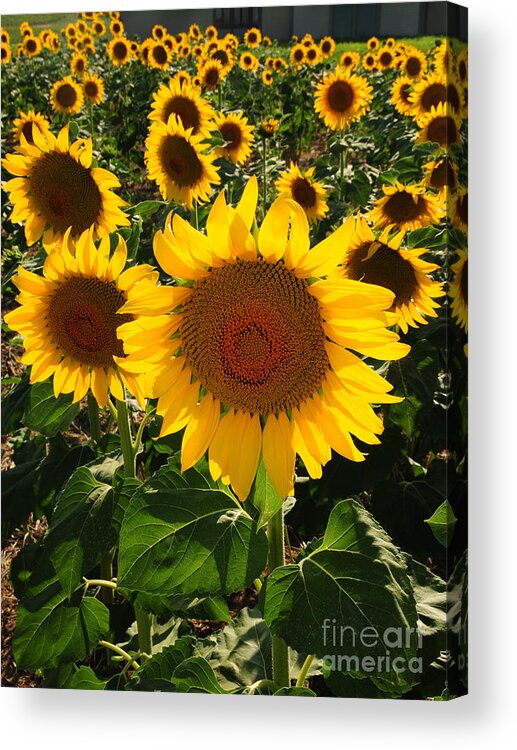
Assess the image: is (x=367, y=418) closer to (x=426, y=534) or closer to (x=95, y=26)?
(x=426, y=534)

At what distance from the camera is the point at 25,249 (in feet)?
8.52

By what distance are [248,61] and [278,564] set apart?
1.14m

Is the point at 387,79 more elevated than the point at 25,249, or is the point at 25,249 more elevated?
the point at 387,79

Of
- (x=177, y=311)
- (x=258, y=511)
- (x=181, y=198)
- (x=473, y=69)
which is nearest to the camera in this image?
(x=177, y=311)

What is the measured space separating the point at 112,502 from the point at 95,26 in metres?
1.13

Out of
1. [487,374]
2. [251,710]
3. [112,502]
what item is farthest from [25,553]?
[487,374]

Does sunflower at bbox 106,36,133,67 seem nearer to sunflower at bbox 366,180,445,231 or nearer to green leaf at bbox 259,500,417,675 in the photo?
sunflower at bbox 366,180,445,231

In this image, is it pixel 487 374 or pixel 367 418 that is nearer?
pixel 367 418

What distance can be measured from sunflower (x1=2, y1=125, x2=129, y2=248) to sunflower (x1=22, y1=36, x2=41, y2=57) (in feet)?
0.61

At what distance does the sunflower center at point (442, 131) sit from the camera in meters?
2.33

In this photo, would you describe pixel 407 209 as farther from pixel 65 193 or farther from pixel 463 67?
pixel 65 193

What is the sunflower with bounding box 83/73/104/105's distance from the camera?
8.63 ft

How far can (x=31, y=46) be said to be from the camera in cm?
262

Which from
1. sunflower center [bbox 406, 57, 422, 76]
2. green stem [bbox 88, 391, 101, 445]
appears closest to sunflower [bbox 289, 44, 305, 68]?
sunflower center [bbox 406, 57, 422, 76]
